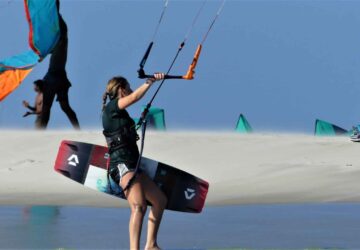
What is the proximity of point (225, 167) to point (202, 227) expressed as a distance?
22.6 ft

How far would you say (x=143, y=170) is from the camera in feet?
24.9

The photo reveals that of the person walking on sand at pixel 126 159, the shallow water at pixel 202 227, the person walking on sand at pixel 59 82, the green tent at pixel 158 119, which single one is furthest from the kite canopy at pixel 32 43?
the person walking on sand at pixel 126 159

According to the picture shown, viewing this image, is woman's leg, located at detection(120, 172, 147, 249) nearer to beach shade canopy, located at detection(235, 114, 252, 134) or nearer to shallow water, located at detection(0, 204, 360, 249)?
shallow water, located at detection(0, 204, 360, 249)

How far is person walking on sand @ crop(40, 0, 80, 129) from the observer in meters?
22.4

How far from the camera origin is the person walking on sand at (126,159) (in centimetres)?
642

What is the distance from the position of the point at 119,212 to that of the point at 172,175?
9.29 ft

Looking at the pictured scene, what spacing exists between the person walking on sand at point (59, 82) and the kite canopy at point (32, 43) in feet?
1.08

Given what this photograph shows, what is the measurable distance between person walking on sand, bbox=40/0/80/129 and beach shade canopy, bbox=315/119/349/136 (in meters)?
9.02

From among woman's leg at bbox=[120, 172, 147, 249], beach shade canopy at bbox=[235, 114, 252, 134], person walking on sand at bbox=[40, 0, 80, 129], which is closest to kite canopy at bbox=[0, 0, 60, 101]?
person walking on sand at bbox=[40, 0, 80, 129]

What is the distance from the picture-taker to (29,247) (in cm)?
707

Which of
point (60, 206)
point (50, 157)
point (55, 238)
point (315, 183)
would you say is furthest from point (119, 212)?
point (50, 157)

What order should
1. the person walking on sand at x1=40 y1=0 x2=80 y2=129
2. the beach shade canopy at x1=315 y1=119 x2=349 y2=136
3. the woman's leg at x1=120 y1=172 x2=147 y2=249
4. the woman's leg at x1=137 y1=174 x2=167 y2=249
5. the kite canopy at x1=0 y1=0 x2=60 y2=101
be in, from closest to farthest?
1. the woman's leg at x1=120 y1=172 x2=147 y2=249
2. the woman's leg at x1=137 y1=174 x2=167 y2=249
3. the kite canopy at x1=0 y1=0 x2=60 y2=101
4. the person walking on sand at x1=40 y1=0 x2=80 y2=129
5. the beach shade canopy at x1=315 y1=119 x2=349 y2=136

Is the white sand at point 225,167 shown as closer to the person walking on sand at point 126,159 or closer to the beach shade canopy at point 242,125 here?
the person walking on sand at point 126,159

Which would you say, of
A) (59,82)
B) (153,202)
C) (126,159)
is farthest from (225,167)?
(126,159)
